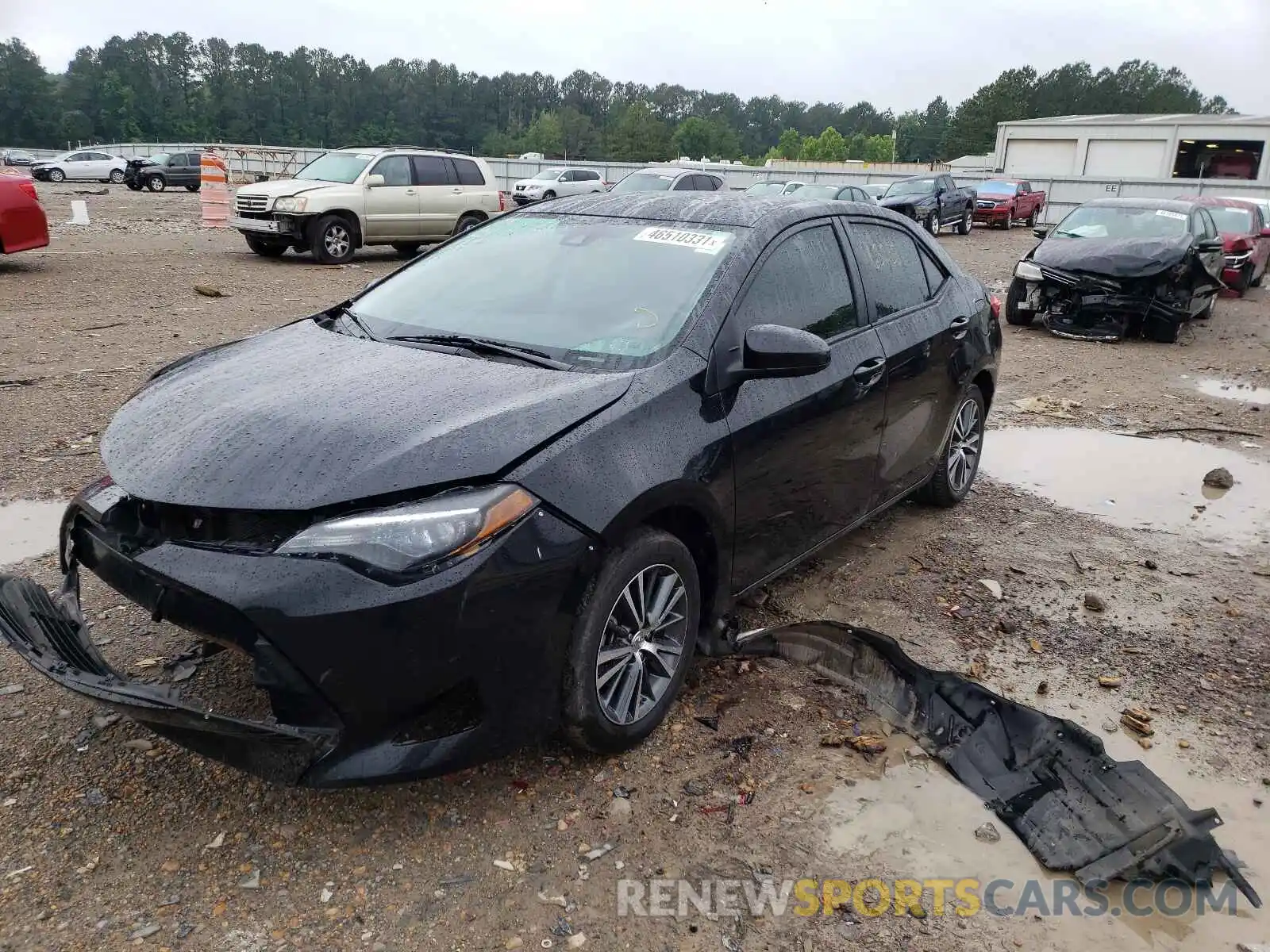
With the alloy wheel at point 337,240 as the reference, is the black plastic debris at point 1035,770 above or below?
below

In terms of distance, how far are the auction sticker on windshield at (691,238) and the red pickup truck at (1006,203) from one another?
2651 cm

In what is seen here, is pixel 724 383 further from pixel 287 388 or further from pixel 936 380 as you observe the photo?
pixel 936 380

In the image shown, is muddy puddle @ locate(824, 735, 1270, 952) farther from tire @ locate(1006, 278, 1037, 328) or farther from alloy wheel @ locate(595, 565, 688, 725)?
tire @ locate(1006, 278, 1037, 328)

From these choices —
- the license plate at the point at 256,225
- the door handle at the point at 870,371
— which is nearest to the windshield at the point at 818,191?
the license plate at the point at 256,225

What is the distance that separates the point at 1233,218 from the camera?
15695 mm

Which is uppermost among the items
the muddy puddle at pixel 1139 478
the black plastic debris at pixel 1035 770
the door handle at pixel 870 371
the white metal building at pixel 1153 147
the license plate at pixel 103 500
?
the white metal building at pixel 1153 147

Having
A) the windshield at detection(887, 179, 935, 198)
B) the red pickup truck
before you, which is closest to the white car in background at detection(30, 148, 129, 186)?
the windshield at detection(887, 179, 935, 198)

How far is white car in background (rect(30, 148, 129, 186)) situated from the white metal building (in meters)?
52.4

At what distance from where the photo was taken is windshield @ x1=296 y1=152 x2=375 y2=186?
15164mm

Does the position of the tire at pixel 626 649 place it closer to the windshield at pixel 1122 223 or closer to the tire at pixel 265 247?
the windshield at pixel 1122 223

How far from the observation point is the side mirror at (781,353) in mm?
3170

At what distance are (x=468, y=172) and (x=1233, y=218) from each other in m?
12.9

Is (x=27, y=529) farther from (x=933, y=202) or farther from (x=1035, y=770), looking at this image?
(x=933, y=202)

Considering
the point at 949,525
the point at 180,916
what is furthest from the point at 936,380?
the point at 180,916
